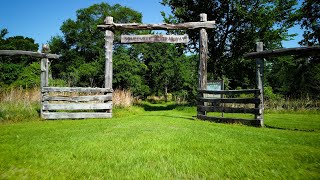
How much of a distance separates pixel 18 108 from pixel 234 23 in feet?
57.2

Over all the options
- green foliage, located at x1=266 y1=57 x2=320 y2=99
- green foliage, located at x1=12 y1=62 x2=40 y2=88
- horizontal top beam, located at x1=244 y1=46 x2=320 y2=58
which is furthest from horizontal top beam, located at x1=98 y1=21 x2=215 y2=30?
green foliage, located at x1=266 y1=57 x2=320 y2=99

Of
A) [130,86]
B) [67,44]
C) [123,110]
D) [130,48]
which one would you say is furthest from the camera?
[67,44]

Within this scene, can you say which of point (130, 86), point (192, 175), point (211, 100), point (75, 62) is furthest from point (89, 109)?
point (75, 62)

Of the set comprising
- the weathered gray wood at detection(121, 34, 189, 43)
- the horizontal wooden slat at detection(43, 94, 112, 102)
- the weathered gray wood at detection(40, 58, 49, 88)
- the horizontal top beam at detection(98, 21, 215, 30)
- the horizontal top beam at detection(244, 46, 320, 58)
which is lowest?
the horizontal wooden slat at detection(43, 94, 112, 102)

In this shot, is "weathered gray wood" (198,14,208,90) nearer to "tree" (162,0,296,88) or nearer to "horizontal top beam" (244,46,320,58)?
"horizontal top beam" (244,46,320,58)

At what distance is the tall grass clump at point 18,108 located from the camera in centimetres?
960

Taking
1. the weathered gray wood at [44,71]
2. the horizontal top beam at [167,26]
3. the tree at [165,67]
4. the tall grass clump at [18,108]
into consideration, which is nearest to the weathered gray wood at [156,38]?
the horizontal top beam at [167,26]

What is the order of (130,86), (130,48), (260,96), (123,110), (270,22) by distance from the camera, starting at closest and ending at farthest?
(260,96) → (123,110) → (270,22) → (130,86) → (130,48)

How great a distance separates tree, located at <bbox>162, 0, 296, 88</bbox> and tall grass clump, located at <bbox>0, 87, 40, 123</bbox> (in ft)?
44.6

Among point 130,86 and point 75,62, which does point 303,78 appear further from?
point 75,62

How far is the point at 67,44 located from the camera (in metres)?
47.2

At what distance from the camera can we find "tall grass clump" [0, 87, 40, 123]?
960cm

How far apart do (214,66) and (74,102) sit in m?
14.7

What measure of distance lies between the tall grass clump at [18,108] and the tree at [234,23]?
1360cm
